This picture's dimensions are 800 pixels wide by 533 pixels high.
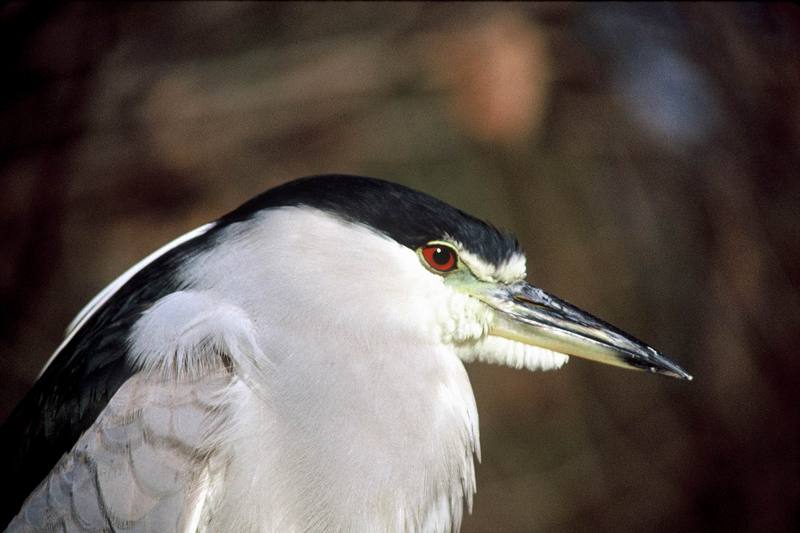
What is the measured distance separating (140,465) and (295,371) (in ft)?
0.59

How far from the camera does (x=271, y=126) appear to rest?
2.46 metres

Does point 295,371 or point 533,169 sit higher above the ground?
point 533,169

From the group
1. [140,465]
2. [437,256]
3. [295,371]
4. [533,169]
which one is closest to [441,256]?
[437,256]

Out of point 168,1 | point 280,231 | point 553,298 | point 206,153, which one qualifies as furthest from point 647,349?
point 206,153

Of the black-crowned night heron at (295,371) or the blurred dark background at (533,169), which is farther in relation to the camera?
the blurred dark background at (533,169)

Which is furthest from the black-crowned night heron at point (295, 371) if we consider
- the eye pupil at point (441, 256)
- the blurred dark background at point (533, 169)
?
the blurred dark background at point (533, 169)

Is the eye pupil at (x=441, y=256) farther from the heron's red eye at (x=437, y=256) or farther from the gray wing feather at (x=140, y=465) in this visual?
the gray wing feather at (x=140, y=465)

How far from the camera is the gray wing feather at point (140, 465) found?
2.36 feet

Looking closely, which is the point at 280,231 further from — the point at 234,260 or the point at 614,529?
the point at 614,529

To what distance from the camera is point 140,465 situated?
2.39 ft

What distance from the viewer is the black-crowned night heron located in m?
0.74

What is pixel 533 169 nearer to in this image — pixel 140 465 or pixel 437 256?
pixel 437 256

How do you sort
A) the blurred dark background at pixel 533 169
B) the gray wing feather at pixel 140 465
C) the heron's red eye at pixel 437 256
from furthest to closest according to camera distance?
1. the blurred dark background at pixel 533 169
2. the heron's red eye at pixel 437 256
3. the gray wing feather at pixel 140 465

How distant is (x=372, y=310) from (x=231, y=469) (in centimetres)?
23
